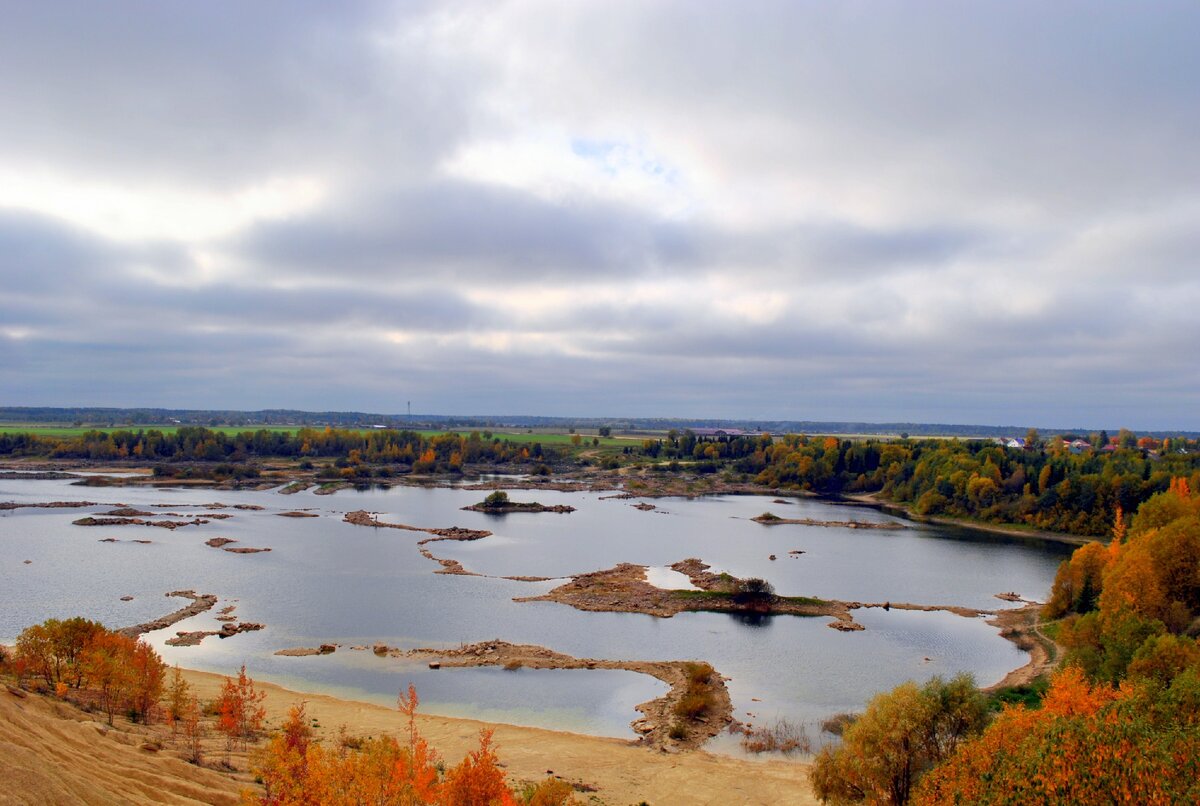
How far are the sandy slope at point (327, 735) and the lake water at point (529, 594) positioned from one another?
275 cm

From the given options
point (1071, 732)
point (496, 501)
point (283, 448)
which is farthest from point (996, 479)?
point (283, 448)

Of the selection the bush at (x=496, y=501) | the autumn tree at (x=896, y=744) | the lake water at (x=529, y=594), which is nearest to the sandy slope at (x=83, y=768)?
the lake water at (x=529, y=594)

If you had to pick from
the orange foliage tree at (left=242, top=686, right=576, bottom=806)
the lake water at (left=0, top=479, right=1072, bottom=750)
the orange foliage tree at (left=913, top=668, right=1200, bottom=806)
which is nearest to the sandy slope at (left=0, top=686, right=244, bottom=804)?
the orange foliage tree at (left=242, top=686, right=576, bottom=806)

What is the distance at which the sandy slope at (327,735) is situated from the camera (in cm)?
1705

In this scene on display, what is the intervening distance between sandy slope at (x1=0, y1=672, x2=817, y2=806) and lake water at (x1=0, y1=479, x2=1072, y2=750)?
2.75 meters

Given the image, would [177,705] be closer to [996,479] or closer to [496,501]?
[496,501]

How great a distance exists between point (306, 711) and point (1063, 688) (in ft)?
96.0

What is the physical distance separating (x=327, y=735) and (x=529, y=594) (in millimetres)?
26592

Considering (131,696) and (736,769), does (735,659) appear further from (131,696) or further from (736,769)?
(131,696)

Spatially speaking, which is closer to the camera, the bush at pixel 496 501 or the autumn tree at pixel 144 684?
the autumn tree at pixel 144 684

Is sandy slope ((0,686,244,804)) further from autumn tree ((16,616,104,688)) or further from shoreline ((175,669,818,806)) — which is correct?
shoreline ((175,669,818,806))

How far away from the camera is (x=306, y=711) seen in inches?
1204

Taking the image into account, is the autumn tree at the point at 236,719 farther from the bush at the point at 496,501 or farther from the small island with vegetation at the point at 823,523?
the small island with vegetation at the point at 823,523

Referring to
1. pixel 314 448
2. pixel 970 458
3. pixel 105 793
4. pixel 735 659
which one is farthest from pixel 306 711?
pixel 314 448
